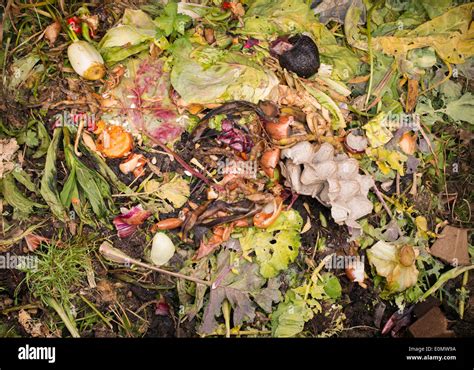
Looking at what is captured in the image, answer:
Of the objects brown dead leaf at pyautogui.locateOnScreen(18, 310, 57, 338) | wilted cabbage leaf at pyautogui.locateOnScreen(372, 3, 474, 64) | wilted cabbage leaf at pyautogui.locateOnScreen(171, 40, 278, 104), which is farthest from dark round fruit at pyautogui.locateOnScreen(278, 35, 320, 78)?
brown dead leaf at pyautogui.locateOnScreen(18, 310, 57, 338)

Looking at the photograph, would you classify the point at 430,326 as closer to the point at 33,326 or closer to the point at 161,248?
the point at 161,248

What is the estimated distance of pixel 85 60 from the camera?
11.5ft

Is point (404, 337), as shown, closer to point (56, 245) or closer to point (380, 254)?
point (380, 254)

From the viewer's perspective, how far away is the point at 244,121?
3584 millimetres

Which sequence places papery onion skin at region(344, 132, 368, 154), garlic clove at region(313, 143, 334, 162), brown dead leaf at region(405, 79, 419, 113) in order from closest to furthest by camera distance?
garlic clove at region(313, 143, 334, 162) < papery onion skin at region(344, 132, 368, 154) < brown dead leaf at region(405, 79, 419, 113)

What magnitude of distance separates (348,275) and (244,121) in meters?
1.22

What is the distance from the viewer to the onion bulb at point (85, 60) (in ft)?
11.5

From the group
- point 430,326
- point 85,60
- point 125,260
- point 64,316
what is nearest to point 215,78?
point 85,60

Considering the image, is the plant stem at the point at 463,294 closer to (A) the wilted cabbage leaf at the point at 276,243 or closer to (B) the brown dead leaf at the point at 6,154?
(A) the wilted cabbage leaf at the point at 276,243

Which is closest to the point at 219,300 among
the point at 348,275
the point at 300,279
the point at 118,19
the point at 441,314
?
the point at 300,279

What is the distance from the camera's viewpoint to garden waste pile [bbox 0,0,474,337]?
3545mm

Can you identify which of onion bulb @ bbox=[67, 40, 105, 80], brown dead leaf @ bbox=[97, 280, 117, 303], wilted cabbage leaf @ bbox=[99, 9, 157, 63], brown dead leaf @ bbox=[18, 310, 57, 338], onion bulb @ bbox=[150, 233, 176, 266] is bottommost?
brown dead leaf @ bbox=[18, 310, 57, 338]

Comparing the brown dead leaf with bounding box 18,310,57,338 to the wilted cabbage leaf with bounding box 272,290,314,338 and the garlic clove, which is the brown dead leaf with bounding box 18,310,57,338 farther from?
the garlic clove

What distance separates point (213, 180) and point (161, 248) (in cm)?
55
